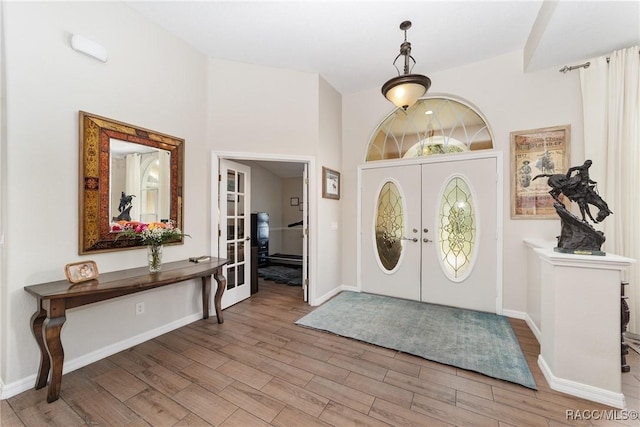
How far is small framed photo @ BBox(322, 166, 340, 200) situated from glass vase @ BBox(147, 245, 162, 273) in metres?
2.23

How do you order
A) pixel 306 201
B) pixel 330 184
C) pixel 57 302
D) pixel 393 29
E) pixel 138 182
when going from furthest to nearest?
pixel 330 184 → pixel 306 201 → pixel 393 29 → pixel 138 182 → pixel 57 302

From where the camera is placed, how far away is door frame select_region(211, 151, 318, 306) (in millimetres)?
3348

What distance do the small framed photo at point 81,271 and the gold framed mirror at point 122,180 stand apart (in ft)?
0.55

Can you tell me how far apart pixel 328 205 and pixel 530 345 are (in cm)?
287

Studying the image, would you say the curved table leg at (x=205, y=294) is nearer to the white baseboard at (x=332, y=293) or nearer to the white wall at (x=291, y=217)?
the white baseboard at (x=332, y=293)

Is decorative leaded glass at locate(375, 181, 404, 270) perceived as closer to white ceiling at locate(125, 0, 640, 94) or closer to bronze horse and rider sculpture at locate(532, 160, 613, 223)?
white ceiling at locate(125, 0, 640, 94)

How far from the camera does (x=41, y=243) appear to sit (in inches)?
78.7

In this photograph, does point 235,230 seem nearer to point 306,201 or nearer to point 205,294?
point 205,294

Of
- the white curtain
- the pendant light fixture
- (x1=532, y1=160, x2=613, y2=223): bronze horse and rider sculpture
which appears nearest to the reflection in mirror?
the pendant light fixture

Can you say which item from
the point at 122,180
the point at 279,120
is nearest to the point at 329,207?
the point at 279,120

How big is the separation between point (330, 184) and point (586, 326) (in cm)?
311

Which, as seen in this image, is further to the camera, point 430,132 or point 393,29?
point 430,132

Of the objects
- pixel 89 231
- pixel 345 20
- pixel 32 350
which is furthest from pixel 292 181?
pixel 32 350

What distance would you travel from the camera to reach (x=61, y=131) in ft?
6.85
